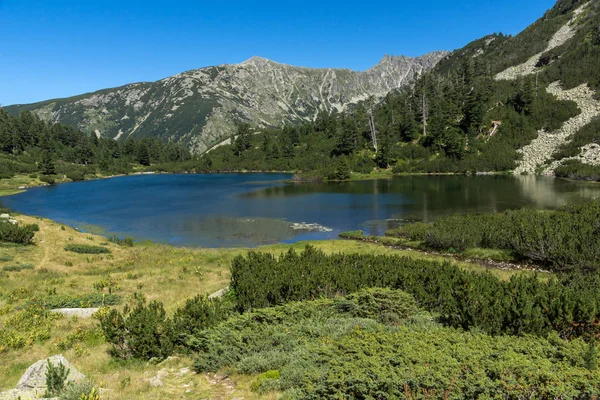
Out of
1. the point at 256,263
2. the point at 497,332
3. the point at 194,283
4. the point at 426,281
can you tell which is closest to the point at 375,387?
the point at 497,332

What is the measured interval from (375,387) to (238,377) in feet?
16.1

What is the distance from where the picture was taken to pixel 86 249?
37406 millimetres

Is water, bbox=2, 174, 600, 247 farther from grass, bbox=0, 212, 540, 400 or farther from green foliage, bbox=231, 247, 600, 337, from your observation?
green foliage, bbox=231, 247, 600, 337

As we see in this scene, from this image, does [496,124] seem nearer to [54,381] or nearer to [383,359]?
[383,359]

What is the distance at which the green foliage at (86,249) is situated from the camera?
3688 centimetres

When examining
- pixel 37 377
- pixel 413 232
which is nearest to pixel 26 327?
pixel 37 377

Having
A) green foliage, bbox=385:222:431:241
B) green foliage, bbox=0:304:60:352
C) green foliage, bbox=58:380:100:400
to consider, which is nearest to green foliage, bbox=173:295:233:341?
green foliage, bbox=58:380:100:400

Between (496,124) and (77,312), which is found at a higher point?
(496,124)

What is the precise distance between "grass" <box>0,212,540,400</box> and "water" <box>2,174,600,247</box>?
9888 mm

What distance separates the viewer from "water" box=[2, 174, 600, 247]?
55656 millimetres

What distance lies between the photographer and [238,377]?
10.9 metres

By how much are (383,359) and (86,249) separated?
37.9 m

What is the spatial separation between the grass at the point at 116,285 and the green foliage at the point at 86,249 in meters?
0.91

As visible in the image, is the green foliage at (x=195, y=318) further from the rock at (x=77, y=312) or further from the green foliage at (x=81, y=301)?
the green foliage at (x=81, y=301)
